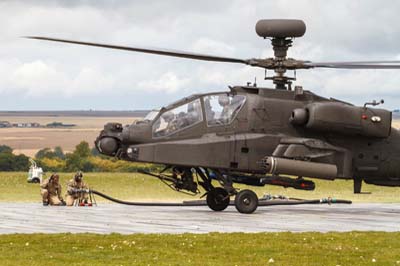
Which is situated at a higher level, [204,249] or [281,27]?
[281,27]

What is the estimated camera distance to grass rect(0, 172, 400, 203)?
38.6 meters

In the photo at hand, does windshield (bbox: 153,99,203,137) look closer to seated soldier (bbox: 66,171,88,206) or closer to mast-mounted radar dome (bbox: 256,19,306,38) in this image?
mast-mounted radar dome (bbox: 256,19,306,38)

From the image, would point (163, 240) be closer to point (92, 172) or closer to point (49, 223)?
point (49, 223)

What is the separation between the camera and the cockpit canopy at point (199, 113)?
89.2 ft

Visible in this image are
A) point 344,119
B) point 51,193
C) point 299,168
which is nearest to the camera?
point 299,168

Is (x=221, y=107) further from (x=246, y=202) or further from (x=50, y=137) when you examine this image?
(x=50, y=137)

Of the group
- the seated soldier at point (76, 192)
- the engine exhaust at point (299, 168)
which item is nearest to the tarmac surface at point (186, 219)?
the seated soldier at point (76, 192)

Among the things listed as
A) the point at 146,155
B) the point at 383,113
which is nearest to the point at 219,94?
the point at 146,155

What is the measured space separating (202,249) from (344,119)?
1015 centimetres

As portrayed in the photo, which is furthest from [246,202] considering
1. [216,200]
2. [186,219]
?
[186,219]

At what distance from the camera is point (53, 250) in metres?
Answer: 18.0

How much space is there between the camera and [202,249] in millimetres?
18328

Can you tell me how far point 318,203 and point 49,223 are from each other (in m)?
10.8

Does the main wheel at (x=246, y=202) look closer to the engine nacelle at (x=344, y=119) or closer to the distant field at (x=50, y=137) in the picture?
the engine nacelle at (x=344, y=119)
